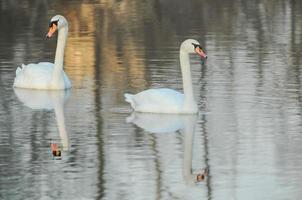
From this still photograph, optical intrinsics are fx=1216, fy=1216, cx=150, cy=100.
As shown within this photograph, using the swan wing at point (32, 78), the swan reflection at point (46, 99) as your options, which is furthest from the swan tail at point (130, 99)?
the swan wing at point (32, 78)

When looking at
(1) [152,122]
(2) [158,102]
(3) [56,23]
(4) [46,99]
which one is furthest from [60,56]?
(1) [152,122]

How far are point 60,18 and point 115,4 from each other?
79.2 feet

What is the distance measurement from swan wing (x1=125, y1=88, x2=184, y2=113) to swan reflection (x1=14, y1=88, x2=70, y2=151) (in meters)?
1.03

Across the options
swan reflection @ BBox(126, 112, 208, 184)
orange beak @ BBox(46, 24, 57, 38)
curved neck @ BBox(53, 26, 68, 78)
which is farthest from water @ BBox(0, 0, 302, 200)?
orange beak @ BBox(46, 24, 57, 38)

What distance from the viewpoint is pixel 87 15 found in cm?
3781

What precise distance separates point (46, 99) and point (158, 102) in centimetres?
259

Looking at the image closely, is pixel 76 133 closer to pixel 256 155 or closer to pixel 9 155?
pixel 9 155

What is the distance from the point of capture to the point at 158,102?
1581 cm

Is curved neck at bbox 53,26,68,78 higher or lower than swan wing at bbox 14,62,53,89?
higher

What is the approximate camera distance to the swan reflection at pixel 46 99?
53.2ft

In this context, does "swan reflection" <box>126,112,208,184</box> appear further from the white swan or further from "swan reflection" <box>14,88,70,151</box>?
"swan reflection" <box>14,88,70,151</box>

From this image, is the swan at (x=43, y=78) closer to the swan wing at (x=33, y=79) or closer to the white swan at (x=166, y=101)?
the swan wing at (x=33, y=79)

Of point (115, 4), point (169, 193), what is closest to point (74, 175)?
point (169, 193)

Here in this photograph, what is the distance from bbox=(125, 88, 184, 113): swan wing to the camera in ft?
51.7
